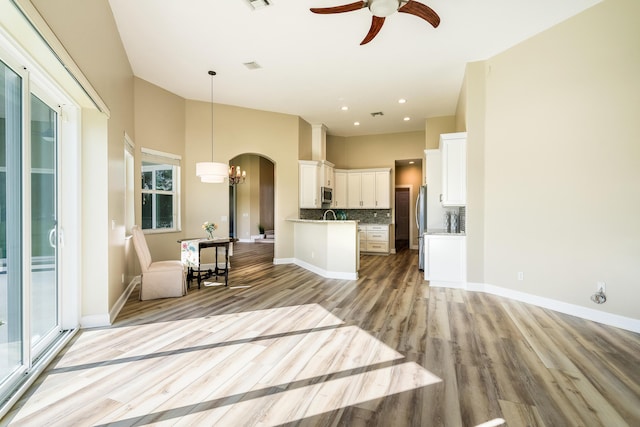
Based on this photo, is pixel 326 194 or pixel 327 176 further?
pixel 327 176

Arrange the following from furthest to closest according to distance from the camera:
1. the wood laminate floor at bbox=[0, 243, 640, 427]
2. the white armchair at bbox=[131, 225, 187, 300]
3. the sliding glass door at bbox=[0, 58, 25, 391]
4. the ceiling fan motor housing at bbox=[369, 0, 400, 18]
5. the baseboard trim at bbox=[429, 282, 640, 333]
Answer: the white armchair at bbox=[131, 225, 187, 300]
the baseboard trim at bbox=[429, 282, 640, 333]
the ceiling fan motor housing at bbox=[369, 0, 400, 18]
the sliding glass door at bbox=[0, 58, 25, 391]
the wood laminate floor at bbox=[0, 243, 640, 427]

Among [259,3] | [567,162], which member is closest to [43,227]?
[259,3]

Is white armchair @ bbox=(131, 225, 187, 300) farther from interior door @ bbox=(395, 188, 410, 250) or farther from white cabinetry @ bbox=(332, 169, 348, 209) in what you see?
interior door @ bbox=(395, 188, 410, 250)

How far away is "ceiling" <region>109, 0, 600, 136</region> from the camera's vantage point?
3.60 metres

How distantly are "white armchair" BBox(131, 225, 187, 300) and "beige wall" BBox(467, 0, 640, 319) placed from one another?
4.42m

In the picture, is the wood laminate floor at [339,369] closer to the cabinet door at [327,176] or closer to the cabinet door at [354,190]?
the cabinet door at [327,176]

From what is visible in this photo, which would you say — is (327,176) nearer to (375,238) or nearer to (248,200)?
(375,238)

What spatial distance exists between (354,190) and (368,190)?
41 centimetres

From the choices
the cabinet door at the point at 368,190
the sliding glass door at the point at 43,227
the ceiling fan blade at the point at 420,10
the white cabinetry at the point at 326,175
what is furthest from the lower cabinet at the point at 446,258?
the sliding glass door at the point at 43,227

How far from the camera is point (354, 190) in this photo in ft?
30.5

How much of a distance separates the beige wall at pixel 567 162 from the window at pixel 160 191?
212 inches

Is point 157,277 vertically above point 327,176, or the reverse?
point 327,176

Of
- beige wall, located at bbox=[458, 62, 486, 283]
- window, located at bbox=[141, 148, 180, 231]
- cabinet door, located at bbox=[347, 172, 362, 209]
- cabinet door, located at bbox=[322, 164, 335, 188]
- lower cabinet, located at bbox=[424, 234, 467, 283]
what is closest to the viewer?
beige wall, located at bbox=[458, 62, 486, 283]

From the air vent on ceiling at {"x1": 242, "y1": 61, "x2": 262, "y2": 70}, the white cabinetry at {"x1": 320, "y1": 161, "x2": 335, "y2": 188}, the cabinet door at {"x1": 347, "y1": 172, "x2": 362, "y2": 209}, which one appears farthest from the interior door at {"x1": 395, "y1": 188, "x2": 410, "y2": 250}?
the air vent on ceiling at {"x1": 242, "y1": 61, "x2": 262, "y2": 70}
